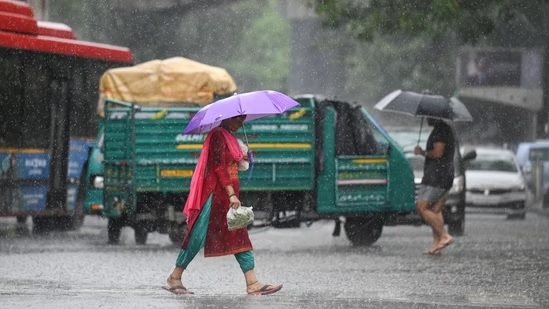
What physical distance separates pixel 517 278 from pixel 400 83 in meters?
47.4

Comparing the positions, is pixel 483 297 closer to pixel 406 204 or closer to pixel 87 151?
pixel 406 204

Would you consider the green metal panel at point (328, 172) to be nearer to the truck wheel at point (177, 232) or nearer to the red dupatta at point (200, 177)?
the truck wheel at point (177, 232)

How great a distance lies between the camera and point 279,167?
65.6 ft

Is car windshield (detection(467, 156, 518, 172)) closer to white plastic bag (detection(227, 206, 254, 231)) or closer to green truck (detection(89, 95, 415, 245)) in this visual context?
green truck (detection(89, 95, 415, 245))

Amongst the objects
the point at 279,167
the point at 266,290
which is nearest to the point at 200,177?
the point at 266,290

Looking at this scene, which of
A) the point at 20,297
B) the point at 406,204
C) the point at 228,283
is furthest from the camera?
the point at 406,204

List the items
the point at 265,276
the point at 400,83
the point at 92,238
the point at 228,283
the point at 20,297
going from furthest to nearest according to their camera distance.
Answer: the point at 400,83
the point at 92,238
the point at 265,276
the point at 228,283
the point at 20,297

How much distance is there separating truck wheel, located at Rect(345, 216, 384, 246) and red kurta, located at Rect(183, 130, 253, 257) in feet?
28.5

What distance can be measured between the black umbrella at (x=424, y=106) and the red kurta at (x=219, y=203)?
711cm

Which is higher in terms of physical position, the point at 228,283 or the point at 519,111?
the point at 228,283

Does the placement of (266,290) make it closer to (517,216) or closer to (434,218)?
(434,218)

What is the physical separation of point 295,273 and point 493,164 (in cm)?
1816

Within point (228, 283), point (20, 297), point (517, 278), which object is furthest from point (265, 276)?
point (20, 297)

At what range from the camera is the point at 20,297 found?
1180cm
